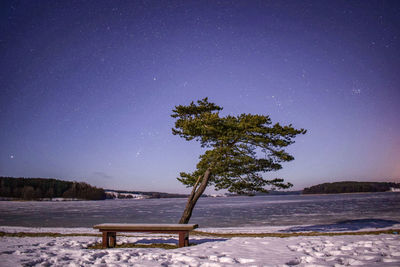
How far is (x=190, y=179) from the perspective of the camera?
14289 mm

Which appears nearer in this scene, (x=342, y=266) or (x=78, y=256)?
(x=342, y=266)

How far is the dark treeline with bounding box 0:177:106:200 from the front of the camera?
121m

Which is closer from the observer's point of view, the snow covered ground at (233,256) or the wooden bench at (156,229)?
the snow covered ground at (233,256)

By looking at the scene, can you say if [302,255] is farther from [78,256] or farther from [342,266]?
[78,256]

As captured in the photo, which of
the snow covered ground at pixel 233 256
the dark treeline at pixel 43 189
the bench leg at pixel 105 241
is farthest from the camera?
the dark treeline at pixel 43 189

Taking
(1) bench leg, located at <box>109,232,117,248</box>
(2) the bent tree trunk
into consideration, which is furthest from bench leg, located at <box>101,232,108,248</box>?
(2) the bent tree trunk

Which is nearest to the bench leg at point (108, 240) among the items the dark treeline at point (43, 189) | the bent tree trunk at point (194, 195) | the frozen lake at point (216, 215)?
the bent tree trunk at point (194, 195)

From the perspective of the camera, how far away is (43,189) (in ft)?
418

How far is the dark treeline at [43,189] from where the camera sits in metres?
121

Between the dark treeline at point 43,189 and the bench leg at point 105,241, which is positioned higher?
the bench leg at point 105,241

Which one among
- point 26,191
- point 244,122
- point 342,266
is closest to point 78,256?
point 342,266

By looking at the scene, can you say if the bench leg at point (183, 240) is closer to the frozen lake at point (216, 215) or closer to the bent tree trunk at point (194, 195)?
the bent tree trunk at point (194, 195)

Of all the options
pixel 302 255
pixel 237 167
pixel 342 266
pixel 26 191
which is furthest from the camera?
pixel 26 191

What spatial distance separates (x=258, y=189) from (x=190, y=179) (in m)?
3.86
